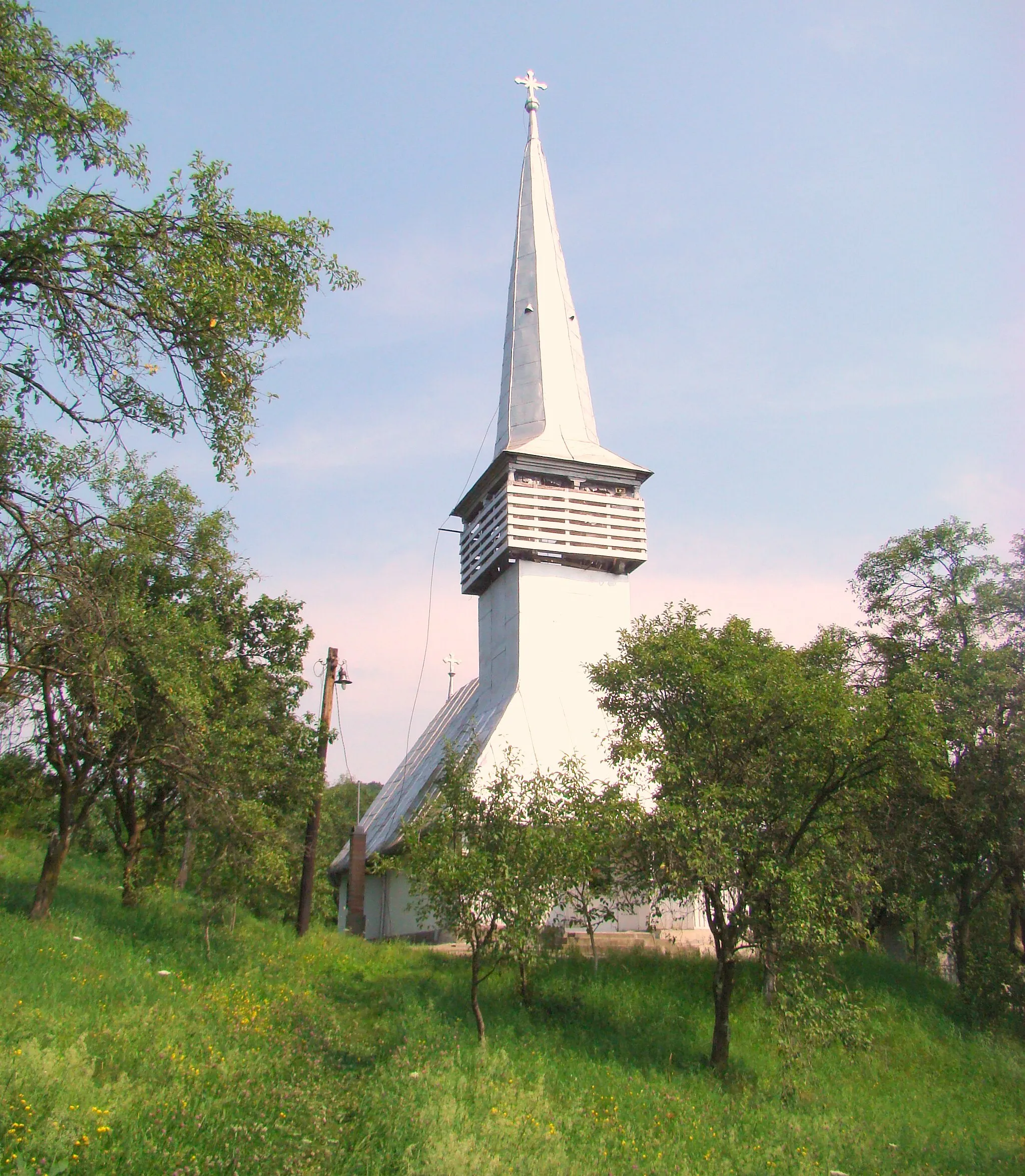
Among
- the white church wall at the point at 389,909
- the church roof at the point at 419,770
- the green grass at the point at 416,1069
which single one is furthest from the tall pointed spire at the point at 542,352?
the green grass at the point at 416,1069

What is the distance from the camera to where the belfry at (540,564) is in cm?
2505

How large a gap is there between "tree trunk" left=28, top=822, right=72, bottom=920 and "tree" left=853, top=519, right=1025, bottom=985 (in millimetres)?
14581

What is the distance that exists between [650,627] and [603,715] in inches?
348

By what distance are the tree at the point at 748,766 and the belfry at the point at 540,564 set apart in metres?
7.34

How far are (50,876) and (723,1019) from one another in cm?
1091

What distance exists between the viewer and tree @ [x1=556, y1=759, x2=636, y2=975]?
15.0 meters

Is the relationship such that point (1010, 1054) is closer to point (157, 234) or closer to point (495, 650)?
point (495, 650)

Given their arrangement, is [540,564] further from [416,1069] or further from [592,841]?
[416,1069]

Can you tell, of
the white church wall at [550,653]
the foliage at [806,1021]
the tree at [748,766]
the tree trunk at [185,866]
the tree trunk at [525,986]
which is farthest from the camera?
the tree trunk at [185,866]

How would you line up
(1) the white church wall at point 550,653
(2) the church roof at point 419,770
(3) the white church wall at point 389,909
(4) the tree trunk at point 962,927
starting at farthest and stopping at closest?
(2) the church roof at point 419,770 < (1) the white church wall at point 550,653 < (3) the white church wall at point 389,909 < (4) the tree trunk at point 962,927

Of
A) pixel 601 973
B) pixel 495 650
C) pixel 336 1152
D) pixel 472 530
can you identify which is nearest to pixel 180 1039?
pixel 336 1152

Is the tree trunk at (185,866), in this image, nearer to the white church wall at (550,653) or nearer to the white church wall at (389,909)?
the white church wall at (389,909)

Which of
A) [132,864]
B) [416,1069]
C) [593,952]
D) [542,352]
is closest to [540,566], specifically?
[542,352]

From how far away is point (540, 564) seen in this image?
2673 cm
